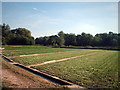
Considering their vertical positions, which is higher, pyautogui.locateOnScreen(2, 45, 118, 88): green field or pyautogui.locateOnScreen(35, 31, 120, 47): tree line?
pyautogui.locateOnScreen(35, 31, 120, 47): tree line

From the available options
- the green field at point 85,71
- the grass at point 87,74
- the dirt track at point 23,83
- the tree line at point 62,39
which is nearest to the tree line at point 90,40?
the tree line at point 62,39

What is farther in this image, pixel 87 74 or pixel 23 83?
pixel 87 74

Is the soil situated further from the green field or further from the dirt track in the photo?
the green field

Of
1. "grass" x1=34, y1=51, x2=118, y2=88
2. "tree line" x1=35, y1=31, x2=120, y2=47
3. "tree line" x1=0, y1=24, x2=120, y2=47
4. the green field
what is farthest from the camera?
"tree line" x1=35, y1=31, x2=120, y2=47

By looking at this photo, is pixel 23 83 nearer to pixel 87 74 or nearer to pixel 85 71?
pixel 87 74

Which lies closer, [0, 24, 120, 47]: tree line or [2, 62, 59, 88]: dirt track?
[2, 62, 59, 88]: dirt track

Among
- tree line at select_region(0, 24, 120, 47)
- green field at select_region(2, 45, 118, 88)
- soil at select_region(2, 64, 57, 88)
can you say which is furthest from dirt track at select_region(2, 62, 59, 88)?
tree line at select_region(0, 24, 120, 47)

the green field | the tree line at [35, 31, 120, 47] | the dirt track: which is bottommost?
the green field

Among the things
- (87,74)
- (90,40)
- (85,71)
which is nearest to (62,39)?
(90,40)

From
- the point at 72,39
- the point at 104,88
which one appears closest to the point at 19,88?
the point at 104,88

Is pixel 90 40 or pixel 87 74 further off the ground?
pixel 90 40

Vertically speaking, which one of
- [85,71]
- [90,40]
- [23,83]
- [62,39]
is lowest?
[85,71]

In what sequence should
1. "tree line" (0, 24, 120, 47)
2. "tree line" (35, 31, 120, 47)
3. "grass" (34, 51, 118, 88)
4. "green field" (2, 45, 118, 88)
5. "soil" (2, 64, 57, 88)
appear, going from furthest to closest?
"tree line" (35, 31, 120, 47) → "tree line" (0, 24, 120, 47) → "green field" (2, 45, 118, 88) → "grass" (34, 51, 118, 88) → "soil" (2, 64, 57, 88)

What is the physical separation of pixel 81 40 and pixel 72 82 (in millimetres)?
81127
